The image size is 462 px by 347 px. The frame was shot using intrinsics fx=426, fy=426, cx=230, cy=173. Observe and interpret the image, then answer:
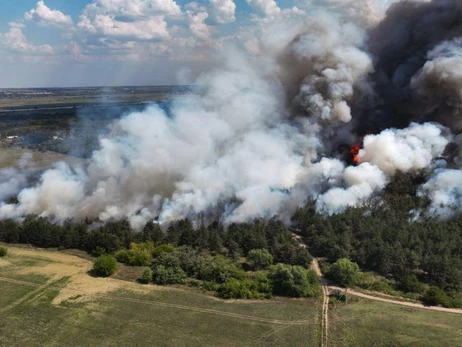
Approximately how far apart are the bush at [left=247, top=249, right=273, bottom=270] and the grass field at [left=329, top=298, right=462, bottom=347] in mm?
8349

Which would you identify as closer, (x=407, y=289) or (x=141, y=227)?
(x=407, y=289)

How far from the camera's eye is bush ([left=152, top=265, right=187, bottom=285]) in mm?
35500

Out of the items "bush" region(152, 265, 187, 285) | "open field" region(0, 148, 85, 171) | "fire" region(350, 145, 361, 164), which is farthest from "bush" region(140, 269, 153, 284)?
"open field" region(0, 148, 85, 171)

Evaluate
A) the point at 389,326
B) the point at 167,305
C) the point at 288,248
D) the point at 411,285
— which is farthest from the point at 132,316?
the point at 411,285

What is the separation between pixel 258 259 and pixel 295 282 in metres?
5.65

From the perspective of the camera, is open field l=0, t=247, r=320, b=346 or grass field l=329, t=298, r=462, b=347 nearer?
grass field l=329, t=298, r=462, b=347

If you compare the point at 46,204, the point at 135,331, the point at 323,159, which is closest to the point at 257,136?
the point at 323,159

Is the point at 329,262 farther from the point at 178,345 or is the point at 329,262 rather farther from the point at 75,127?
the point at 75,127

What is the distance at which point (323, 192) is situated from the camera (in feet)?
174

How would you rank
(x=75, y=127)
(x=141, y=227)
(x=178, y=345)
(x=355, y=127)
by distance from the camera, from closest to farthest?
(x=178, y=345) → (x=141, y=227) → (x=355, y=127) → (x=75, y=127)

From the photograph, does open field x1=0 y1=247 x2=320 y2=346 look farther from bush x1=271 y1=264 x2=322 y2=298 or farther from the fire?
the fire

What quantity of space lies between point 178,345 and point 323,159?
36938mm

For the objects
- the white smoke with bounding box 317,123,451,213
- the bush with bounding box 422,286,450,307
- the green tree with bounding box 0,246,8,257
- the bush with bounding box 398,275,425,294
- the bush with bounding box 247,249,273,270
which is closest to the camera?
the bush with bounding box 422,286,450,307

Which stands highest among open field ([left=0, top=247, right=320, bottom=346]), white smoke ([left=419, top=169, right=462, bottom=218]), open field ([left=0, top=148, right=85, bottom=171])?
open field ([left=0, top=148, right=85, bottom=171])
